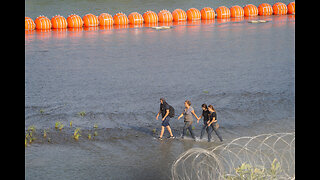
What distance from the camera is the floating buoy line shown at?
40750 millimetres

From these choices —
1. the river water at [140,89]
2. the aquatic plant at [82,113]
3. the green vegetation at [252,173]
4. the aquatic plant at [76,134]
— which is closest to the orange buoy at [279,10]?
the river water at [140,89]

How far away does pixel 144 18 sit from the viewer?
43.8 m

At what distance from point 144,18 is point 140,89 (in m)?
23.8

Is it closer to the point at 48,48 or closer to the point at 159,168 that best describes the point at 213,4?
the point at 48,48

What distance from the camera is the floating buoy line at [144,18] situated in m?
40.8

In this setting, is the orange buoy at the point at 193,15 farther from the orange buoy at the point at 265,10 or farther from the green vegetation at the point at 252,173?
the green vegetation at the point at 252,173

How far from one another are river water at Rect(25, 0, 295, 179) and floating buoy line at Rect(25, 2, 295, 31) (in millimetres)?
1915

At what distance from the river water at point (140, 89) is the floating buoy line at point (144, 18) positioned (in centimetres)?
192

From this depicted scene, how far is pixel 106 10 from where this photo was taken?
185 feet

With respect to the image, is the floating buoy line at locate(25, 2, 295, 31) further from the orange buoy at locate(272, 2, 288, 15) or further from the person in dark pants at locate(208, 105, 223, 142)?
the person in dark pants at locate(208, 105, 223, 142)

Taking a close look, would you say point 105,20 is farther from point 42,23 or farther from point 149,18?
point 42,23

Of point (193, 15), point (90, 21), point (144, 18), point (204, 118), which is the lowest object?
point (204, 118)

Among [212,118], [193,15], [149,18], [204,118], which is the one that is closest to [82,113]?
[204,118]
